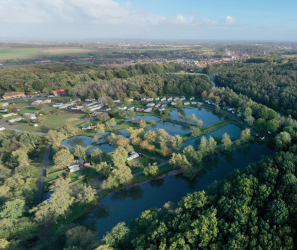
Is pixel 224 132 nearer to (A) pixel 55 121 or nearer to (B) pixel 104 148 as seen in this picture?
(B) pixel 104 148

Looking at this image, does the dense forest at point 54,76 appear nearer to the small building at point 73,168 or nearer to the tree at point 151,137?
the tree at point 151,137

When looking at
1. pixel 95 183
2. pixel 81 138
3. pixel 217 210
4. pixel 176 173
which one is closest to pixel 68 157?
pixel 95 183

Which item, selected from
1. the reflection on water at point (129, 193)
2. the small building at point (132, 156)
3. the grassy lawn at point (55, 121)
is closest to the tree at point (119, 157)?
the small building at point (132, 156)

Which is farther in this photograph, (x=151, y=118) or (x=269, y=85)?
(x=269, y=85)

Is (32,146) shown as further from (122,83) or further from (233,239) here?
(122,83)

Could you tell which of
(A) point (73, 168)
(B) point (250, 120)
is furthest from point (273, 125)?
(A) point (73, 168)
